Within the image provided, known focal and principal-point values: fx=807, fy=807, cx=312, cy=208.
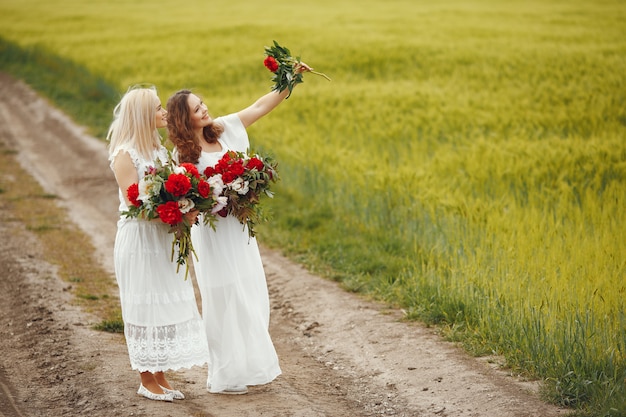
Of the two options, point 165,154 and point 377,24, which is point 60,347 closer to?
point 165,154

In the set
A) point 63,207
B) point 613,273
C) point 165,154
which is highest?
point 165,154

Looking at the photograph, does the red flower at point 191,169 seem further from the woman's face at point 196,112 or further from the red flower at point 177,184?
the woman's face at point 196,112

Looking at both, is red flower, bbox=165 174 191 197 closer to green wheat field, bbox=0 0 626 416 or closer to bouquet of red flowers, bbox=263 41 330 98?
bouquet of red flowers, bbox=263 41 330 98

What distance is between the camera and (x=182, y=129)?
19.7 feet

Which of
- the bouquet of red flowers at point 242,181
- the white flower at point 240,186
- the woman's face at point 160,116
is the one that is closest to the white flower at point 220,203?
the bouquet of red flowers at point 242,181

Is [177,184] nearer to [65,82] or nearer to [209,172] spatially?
[209,172]

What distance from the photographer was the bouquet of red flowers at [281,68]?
6.62 metres

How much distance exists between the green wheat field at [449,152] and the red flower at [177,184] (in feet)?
6.14

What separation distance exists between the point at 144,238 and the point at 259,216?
90 centimetres

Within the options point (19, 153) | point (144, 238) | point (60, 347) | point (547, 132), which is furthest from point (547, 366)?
point (19, 153)

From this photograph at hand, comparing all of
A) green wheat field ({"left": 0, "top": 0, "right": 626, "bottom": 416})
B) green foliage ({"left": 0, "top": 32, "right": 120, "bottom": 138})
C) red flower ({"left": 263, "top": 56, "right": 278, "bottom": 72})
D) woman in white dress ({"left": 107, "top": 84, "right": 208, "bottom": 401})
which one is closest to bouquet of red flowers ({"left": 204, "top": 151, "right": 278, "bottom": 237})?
woman in white dress ({"left": 107, "top": 84, "right": 208, "bottom": 401})

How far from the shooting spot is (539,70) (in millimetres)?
19359

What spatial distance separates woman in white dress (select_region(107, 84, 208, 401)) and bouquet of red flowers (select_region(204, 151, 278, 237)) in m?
0.48

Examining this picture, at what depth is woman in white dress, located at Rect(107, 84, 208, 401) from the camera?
5.89 meters
